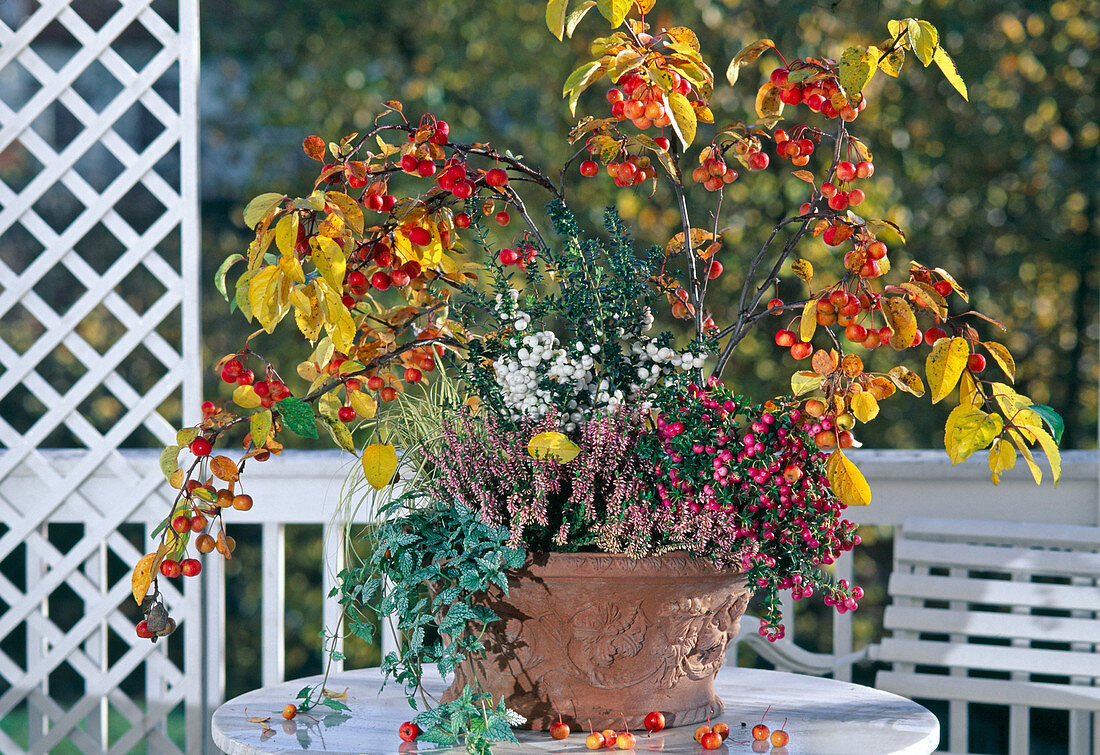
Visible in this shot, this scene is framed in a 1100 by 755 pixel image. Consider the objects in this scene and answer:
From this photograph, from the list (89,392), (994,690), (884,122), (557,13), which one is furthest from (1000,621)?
(884,122)

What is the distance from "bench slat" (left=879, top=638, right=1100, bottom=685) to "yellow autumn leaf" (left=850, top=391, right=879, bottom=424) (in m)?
0.89

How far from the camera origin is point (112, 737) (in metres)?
4.11

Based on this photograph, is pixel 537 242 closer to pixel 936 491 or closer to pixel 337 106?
pixel 936 491

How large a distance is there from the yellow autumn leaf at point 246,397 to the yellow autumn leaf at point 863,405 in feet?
1.91

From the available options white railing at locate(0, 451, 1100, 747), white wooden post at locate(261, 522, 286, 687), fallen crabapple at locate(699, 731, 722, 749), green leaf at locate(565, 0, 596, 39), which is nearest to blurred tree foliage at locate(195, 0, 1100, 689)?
white railing at locate(0, 451, 1100, 747)

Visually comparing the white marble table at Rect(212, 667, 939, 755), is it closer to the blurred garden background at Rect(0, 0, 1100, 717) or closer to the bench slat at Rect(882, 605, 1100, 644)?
the bench slat at Rect(882, 605, 1100, 644)

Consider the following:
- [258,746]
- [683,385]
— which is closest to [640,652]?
[683,385]

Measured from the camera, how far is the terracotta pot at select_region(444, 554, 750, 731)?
997 mm

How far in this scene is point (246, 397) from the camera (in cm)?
100

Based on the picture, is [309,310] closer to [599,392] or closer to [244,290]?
[244,290]

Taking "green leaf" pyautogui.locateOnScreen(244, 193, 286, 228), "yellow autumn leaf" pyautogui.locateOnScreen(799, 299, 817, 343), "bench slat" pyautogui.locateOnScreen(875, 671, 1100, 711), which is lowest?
"bench slat" pyautogui.locateOnScreen(875, 671, 1100, 711)

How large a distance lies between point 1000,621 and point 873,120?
2.49 m

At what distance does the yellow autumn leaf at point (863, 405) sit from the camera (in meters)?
0.99

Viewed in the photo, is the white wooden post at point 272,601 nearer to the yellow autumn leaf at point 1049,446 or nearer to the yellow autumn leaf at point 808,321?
the yellow autumn leaf at point 808,321
